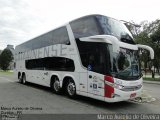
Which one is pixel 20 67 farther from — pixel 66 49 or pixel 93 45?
pixel 93 45

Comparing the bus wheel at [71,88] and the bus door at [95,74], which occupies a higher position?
the bus door at [95,74]

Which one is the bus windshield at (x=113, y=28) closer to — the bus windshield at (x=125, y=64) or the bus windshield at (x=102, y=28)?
the bus windshield at (x=102, y=28)

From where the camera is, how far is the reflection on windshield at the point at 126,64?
336 inches

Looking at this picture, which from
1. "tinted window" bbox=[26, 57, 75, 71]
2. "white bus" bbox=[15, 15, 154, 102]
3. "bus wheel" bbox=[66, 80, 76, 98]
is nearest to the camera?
"white bus" bbox=[15, 15, 154, 102]

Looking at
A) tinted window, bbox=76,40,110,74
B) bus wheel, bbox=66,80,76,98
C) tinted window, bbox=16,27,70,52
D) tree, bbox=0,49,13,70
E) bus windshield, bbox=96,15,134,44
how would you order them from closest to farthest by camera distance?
tinted window, bbox=76,40,110,74 < bus windshield, bbox=96,15,134,44 < bus wheel, bbox=66,80,76,98 < tinted window, bbox=16,27,70,52 < tree, bbox=0,49,13,70

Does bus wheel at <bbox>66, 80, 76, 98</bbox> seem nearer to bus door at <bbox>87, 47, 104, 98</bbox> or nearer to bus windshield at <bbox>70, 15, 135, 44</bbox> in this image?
bus door at <bbox>87, 47, 104, 98</bbox>

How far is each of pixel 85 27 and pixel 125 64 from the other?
2631 millimetres

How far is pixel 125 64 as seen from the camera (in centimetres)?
888

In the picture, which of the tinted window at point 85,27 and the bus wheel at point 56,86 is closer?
the tinted window at point 85,27

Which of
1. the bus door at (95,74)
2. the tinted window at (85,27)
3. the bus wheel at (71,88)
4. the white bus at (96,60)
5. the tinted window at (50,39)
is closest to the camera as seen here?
the white bus at (96,60)

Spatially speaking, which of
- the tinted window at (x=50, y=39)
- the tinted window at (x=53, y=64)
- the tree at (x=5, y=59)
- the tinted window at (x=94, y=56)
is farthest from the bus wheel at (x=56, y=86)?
the tree at (x=5, y=59)

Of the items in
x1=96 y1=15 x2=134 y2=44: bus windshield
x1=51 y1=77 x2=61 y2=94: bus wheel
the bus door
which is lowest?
x1=51 y1=77 x2=61 y2=94: bus wheel

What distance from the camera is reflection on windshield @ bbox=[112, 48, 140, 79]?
853 centimetres

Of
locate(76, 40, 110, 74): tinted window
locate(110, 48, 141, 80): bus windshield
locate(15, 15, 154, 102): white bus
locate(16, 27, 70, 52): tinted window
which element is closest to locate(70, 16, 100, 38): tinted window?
locate(15, 15, 154, 102): white bus
